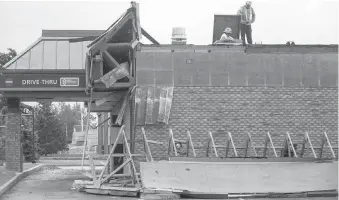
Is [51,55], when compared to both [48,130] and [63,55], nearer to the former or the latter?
[63,55]

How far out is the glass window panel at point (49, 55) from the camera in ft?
82.5

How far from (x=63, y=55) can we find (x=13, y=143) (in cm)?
400

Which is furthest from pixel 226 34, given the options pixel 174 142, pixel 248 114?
pixel 174 142

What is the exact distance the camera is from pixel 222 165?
15641 mm

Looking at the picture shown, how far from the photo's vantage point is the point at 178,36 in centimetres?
2120

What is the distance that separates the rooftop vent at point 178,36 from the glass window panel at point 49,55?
19.6ft

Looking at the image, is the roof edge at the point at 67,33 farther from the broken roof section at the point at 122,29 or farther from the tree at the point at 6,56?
the tree at the point at 6,56

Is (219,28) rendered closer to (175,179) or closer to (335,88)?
(335,88)

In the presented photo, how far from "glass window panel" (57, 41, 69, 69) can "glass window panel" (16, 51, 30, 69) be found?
1214 mm

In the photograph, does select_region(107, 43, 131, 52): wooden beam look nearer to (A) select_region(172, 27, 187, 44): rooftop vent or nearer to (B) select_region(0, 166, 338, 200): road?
(A) select_region(172, 27, 187, 44): rooftop vent

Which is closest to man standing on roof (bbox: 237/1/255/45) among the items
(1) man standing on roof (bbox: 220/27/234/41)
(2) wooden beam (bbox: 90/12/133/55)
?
(1) man standing on roof (bbox: 220/27/234/41)

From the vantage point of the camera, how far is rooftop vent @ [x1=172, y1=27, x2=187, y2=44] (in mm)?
21109

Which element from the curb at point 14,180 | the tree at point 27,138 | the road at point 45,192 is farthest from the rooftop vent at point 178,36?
the tree at point 27,138

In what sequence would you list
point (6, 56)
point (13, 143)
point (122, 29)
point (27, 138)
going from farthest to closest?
point (6, 56) → point (27, 138) → point (13, 143) → point (122, 29)
